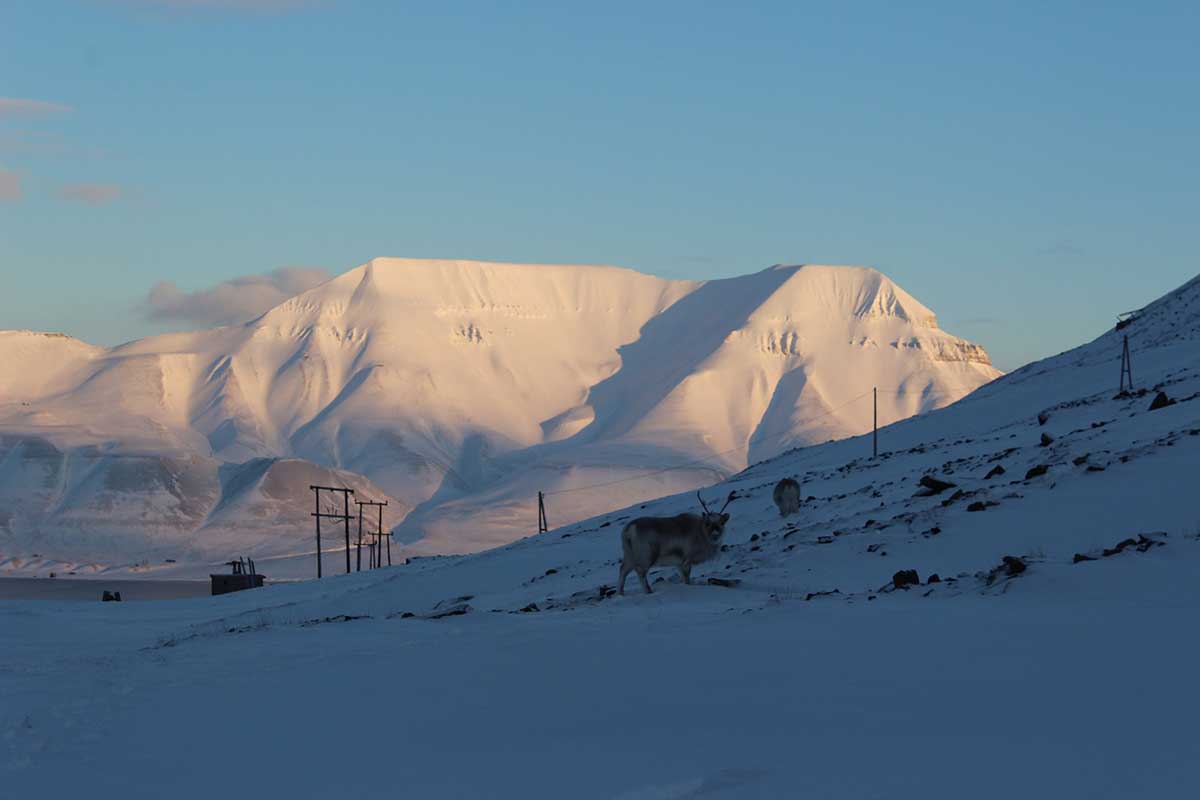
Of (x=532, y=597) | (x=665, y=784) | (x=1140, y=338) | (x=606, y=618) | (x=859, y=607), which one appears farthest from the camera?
(x=1140, y=338)

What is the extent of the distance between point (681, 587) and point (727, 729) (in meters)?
9.94

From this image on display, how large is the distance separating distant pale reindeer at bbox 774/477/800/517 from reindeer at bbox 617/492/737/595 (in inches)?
437

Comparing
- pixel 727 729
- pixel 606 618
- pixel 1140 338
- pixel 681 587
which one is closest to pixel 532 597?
pixel 681 587

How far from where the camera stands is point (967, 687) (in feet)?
34.1

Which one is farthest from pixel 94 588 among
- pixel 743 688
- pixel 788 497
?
pixel 743 688

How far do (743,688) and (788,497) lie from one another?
68.3 feet

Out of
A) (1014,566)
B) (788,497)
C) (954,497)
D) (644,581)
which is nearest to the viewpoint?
(1014,566)

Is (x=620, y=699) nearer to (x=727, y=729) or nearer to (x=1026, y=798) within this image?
(x=727, y=729)

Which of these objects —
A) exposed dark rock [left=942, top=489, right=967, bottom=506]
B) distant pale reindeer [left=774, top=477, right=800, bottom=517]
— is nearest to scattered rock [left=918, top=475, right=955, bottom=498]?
exposed dark rock [left=942, top=489, right=967, bottom=506]

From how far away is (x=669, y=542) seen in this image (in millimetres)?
20109

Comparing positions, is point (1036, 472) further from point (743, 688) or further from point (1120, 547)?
point (743, 688)

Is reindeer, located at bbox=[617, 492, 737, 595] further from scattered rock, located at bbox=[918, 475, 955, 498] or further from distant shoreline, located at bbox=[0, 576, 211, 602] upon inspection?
distant shoreline, located at bbox=[0, 576, 211, 602]

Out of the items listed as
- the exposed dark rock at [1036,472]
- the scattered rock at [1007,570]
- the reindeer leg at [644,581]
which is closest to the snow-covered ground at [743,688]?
the scattered rock at [1007,570]

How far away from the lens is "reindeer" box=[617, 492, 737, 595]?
65.6 feet
